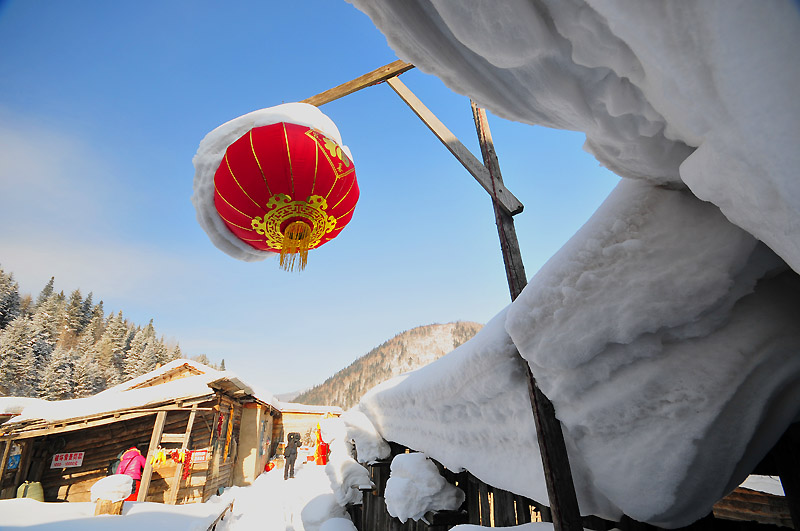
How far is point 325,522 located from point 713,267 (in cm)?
562

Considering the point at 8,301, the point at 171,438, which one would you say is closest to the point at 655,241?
the point at 171,438

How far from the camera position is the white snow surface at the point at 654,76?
576mm

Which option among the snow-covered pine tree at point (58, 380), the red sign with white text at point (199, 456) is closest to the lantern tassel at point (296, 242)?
the red sign with white text at point (199, 456)

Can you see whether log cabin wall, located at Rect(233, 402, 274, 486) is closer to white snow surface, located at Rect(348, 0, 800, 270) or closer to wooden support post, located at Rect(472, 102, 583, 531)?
wooden support post, located at Rect(472, 102, 583, 531)

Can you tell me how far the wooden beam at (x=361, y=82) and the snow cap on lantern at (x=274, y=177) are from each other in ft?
1.86

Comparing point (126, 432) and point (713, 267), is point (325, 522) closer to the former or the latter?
point (713, 267)

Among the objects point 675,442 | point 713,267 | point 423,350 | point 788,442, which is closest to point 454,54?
point 713,267

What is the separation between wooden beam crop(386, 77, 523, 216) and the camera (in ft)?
9.18

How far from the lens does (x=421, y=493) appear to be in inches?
111

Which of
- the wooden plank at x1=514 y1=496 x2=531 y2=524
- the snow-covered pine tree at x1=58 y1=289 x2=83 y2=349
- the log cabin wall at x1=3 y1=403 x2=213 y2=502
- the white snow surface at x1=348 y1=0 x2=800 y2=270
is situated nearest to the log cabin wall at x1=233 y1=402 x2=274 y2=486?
the log cabin wall at x1=3 y1=403 x2=213 y2=502

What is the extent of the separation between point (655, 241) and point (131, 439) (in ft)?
47.8

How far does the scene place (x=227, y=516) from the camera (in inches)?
320

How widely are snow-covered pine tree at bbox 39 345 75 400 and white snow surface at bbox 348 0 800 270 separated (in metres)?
40.0

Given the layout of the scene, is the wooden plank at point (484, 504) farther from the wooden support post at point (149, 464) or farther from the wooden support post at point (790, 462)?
the wooden support post at point (149, 464)
